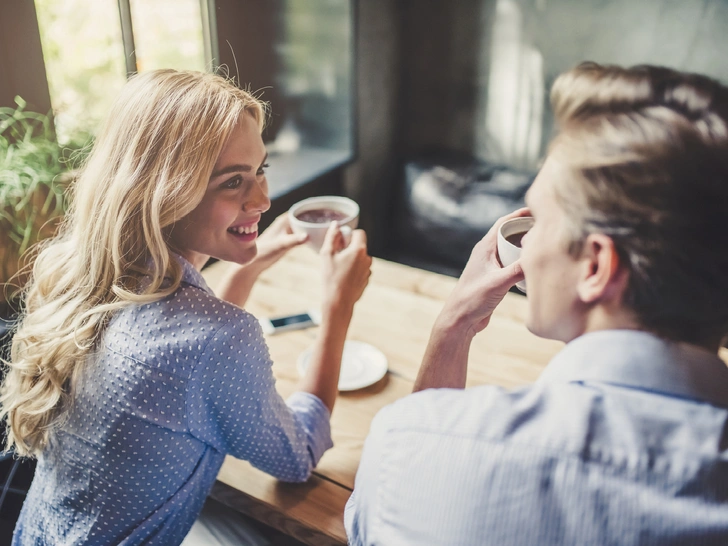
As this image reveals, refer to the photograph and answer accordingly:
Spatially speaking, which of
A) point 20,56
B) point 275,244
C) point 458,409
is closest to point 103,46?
point 20,56

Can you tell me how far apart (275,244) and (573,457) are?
0.84 metres

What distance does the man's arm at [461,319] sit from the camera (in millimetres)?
878

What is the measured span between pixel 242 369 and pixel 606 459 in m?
0.51

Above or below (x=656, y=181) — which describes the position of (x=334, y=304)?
below

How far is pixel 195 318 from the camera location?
858 mm

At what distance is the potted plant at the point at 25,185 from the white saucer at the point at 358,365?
67 cm

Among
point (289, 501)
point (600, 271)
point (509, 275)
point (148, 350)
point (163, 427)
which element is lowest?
point (289, 501)

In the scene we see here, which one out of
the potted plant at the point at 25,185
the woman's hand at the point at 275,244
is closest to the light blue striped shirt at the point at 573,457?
the woman's hand at the point at 275,244

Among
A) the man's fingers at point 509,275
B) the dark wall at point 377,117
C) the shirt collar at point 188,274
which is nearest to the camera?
the man's fingers at point 509,275

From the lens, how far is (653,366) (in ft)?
1.84

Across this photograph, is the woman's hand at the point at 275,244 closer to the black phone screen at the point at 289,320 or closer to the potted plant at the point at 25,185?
the black phone screen at the point at 289,320

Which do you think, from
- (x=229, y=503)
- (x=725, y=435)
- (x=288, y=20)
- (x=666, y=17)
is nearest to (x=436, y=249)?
(x=288, y=20)

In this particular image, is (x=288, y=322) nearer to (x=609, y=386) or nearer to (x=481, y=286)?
(x=481, y=286)

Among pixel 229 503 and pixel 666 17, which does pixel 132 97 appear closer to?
pixel 229 503
